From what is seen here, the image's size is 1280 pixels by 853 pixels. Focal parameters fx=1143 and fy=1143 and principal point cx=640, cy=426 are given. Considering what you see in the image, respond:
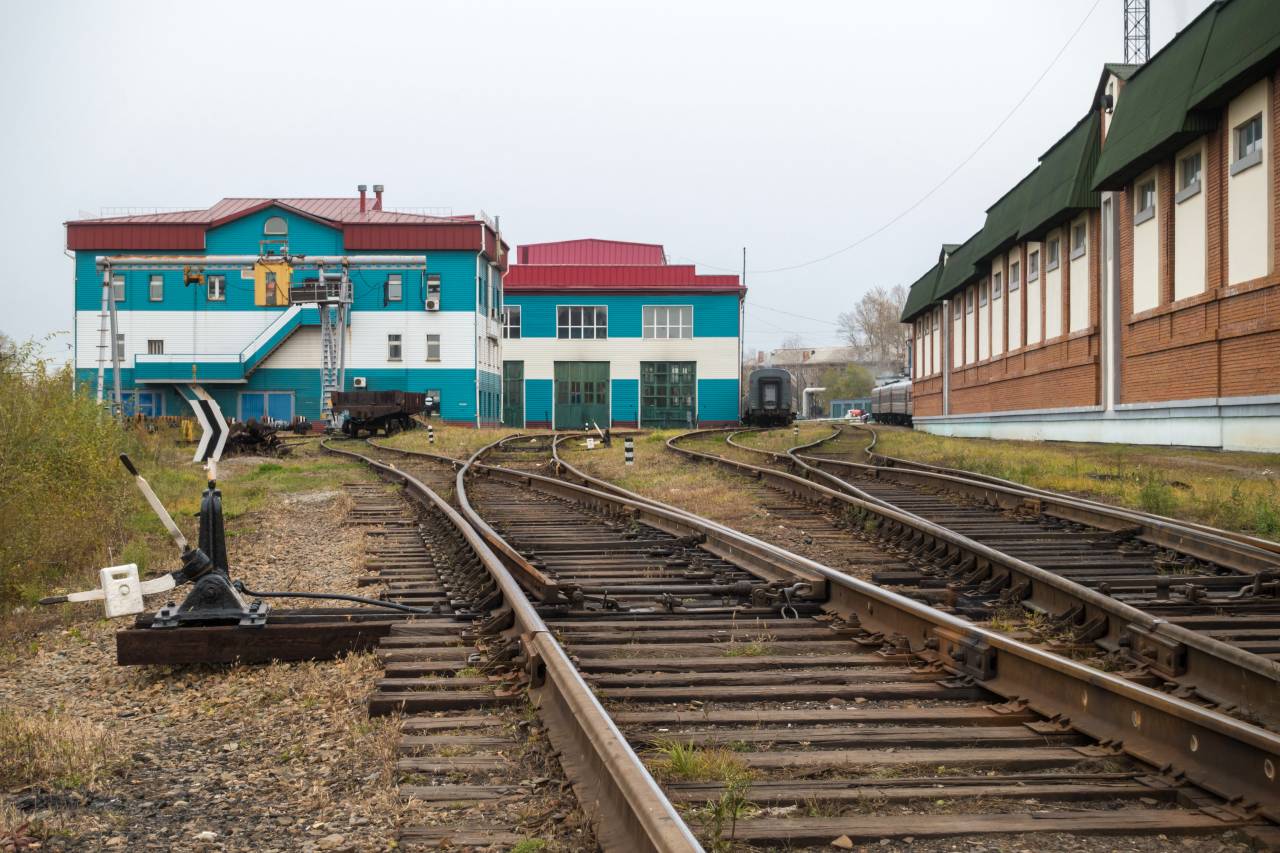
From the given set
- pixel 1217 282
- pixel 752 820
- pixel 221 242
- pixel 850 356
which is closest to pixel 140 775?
pixel 752 820

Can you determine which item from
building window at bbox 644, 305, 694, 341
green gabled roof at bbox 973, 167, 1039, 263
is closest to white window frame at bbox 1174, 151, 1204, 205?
green gabled roof at bbox 973, 167, 1039, 263

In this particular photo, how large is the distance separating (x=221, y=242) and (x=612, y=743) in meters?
53.9

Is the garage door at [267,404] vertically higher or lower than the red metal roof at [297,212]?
lower

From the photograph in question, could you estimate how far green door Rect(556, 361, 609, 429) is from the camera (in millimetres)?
57688

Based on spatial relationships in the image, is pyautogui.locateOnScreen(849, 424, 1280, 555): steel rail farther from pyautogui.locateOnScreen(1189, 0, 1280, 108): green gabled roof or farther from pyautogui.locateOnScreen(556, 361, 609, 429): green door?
pyautogui.locateOnScreen(556, 361, 609, 429): green door

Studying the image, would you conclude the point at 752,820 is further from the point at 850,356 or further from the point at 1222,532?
the point at 850,356

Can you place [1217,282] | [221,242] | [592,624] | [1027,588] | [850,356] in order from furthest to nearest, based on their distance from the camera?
[850,356] < [221,242] < [1217,282] < [1027,588] < [592,624]

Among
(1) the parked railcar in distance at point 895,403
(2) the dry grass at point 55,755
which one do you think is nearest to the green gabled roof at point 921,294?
(1) the parked railcar in distance at point 895,403

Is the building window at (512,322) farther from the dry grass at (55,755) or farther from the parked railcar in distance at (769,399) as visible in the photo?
the dry grass at (55,755)

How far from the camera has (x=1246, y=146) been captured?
19.1 m

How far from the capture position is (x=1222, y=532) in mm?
9055

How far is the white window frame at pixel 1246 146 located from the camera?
1841 cm

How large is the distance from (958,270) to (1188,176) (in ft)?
61.6

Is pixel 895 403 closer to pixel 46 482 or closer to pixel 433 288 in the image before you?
A: pixel 433 288
